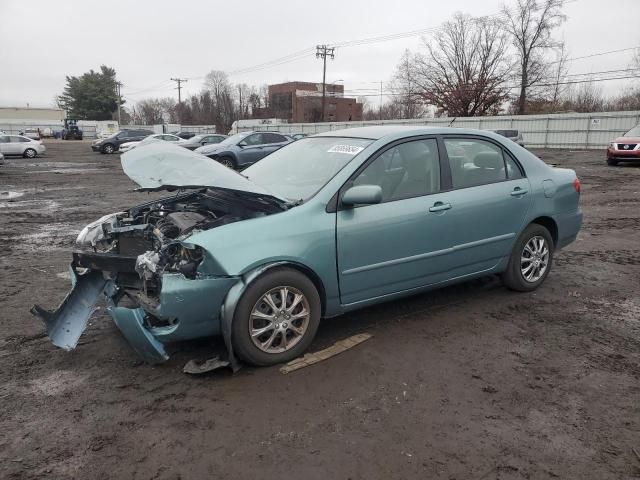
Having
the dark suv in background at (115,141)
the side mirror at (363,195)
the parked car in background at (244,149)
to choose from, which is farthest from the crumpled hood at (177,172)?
the dark suv in background at (115,141)

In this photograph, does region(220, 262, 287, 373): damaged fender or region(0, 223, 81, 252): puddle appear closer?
region(220, 262, 287, 373): damaged fender

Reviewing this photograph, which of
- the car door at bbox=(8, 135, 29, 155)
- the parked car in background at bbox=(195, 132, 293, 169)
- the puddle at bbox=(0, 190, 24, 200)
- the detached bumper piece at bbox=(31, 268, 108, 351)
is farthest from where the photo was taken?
the car door at bbox=(8, 135, 29, 155)

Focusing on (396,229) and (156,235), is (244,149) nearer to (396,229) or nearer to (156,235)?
(156,235)

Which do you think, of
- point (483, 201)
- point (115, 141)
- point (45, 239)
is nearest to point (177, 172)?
point (483, 201)

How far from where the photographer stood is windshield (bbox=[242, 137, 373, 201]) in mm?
3852

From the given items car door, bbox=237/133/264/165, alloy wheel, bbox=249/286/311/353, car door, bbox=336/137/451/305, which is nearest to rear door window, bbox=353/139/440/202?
car door, bbox=336/137/451/305

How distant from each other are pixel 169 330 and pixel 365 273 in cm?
149

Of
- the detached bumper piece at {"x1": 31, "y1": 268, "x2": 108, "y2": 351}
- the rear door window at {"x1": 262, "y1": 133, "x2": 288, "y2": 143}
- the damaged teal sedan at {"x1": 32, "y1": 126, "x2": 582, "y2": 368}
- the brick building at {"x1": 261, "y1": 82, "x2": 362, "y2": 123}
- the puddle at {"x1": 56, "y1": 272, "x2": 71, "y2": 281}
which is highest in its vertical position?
the brick building at {"x1": 261, "y1": 82, "x2": 362, "y2": 123}

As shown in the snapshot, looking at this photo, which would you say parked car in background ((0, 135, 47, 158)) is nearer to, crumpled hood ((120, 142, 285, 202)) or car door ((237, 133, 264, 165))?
car door ((237, 133, 264, 165))

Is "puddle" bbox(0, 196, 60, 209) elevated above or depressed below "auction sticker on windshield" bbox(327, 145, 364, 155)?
below

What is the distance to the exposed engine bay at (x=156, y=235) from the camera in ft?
10.9

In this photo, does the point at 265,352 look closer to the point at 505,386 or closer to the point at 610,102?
the point at 505,386

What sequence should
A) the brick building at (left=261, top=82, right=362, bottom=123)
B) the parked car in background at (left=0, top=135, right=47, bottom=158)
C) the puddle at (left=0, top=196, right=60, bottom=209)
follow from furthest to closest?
the brick building at (left=261, top=82, right=362, bottom=123), the parked car in background at (left=0, top=135, right=47, bottom=158), the puddle at (left=0, top=196, right=60, bottom=209)

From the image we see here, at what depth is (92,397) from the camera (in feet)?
10.1
